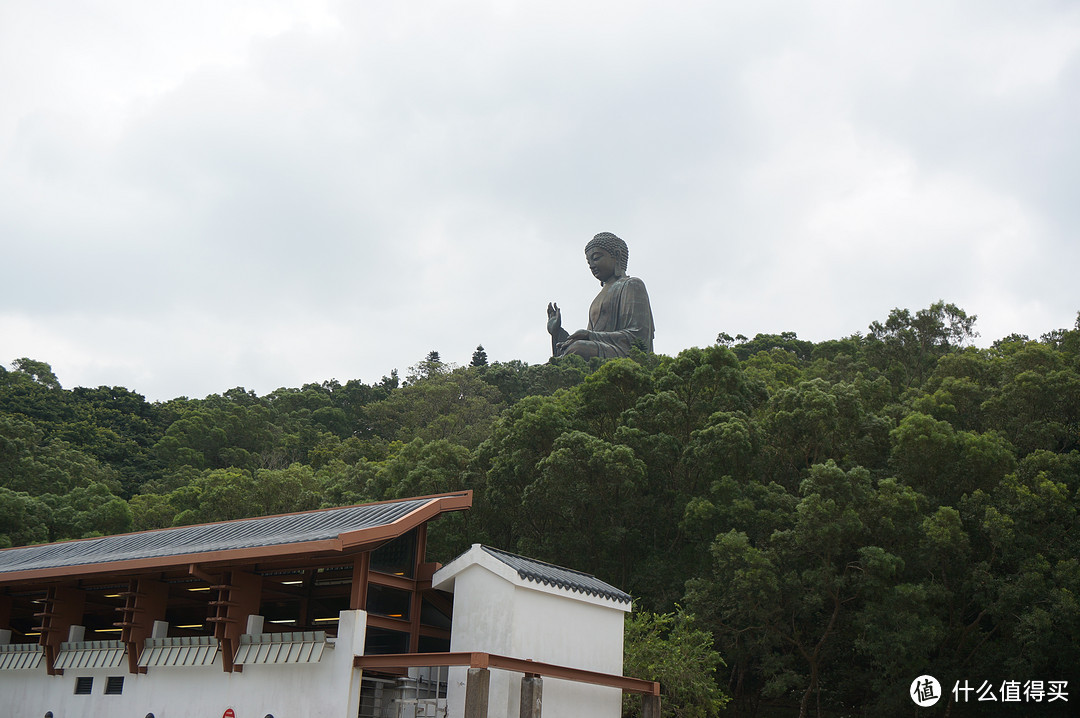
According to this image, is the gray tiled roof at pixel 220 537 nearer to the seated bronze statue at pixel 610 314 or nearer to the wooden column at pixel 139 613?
the wooden column at pixel 139 613

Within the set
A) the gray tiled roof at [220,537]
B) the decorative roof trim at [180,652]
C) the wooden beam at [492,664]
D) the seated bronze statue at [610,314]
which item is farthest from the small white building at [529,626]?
the seated bronze statue at [610,314]

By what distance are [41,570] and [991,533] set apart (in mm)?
19197

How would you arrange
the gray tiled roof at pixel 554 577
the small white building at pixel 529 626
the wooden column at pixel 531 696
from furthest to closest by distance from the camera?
the gray tiled roof at pixel 554 577
the small white building at pixel 529 626
the wooden column at pixel 531 696

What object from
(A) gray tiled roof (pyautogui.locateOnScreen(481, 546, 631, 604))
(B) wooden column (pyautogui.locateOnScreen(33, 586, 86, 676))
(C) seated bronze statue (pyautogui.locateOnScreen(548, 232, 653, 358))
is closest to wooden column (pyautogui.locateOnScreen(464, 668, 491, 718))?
(A) gray tiled roof (pyautogui.locateOnScreen(481, 546, 631, 604))

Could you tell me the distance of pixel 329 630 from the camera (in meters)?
18.0

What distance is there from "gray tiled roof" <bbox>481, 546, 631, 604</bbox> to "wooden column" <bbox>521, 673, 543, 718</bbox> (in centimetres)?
174

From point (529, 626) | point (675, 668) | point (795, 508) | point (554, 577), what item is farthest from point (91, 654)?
point (795, 508)

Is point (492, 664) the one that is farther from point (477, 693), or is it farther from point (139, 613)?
point (139, 613)

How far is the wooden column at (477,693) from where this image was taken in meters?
13.3

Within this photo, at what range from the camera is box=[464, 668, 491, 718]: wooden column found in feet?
43.7

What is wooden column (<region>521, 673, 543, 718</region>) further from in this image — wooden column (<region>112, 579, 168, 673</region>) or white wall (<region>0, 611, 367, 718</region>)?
wooden column (<region>112, 579, 168, 673</region>)

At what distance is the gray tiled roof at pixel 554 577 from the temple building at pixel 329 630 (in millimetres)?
50

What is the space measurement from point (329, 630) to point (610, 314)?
121ft

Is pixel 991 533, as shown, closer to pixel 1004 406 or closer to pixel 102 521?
pixel 1004 406
